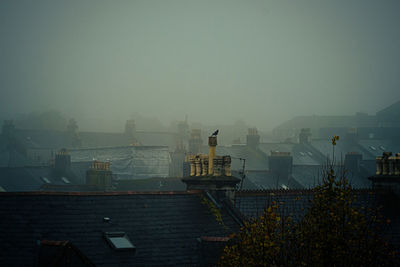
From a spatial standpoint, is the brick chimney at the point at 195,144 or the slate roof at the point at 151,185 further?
the brick chimney at the point at 195,144

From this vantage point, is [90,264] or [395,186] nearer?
[90,264]

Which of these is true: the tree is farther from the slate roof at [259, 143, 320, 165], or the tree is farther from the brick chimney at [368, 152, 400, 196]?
the slate roof at [259, 143, 320, 165]

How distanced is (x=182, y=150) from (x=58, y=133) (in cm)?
5095

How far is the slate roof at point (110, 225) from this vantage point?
970 inches

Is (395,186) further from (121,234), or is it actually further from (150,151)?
(150,151)

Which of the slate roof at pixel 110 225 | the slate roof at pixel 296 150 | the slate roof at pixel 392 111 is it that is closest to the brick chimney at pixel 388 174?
the slate roof at pixel 110 225

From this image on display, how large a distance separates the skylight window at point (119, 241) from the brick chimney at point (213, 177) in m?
6.74

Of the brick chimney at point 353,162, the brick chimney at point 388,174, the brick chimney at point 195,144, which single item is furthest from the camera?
the brick chimney at point 195,144

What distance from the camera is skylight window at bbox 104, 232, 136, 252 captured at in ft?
82.4

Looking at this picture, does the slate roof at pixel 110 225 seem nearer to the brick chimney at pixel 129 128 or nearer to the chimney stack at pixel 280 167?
the chimney stack at pixel 280 167

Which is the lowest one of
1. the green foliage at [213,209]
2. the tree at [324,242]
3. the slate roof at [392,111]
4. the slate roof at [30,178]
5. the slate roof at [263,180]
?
the slate roof at [30,178]

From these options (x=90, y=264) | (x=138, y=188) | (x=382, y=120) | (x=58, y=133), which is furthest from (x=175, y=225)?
(x=382, y=120)

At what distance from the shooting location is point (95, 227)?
2638 centimetres

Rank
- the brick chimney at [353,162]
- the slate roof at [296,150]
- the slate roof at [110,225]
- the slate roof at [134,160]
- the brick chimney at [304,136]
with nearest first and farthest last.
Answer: the slate roof at [110,225] < the brick chimney at [353,162] < the slate roof at [134,160] < the slate roof at [296,150] < the brick chimney at [304,136]
